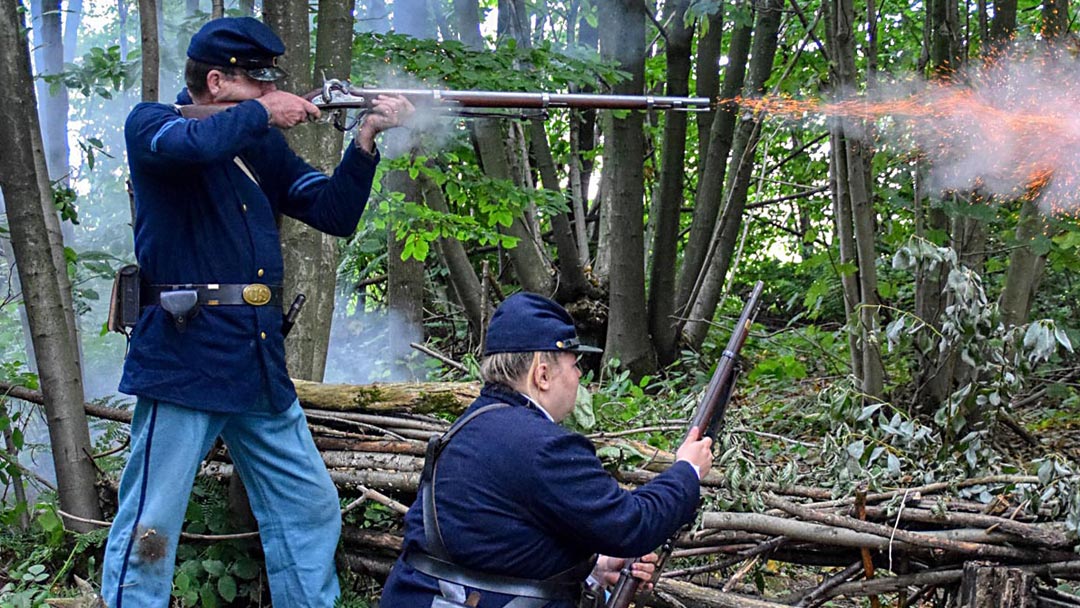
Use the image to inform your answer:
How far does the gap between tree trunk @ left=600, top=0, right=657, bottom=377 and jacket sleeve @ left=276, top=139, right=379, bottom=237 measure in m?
5.08

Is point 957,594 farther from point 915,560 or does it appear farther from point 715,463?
point 715,463

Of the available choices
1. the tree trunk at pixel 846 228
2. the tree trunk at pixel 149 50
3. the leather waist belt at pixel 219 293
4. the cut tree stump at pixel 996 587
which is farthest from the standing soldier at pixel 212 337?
the tree trunk at pixel 846 228

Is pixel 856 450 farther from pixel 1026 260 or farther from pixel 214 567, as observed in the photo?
pixel 214 567

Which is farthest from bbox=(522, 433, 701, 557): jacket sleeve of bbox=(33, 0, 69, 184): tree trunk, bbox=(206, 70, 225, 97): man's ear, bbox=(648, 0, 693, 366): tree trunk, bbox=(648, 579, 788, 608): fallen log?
bbox=(33, 0, 69, 184): tree trunk

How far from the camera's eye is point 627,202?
9453mm

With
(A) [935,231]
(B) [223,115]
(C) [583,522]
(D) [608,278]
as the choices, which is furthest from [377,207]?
(C) [583,522]

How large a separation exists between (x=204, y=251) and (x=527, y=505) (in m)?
1.81

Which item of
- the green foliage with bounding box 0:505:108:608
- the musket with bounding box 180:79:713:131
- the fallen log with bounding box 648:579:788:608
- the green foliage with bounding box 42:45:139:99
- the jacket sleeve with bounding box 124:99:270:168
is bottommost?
the green foliage with bounding box 0:505:108:608

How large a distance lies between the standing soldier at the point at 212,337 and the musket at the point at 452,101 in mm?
183

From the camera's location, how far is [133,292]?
3.90 m

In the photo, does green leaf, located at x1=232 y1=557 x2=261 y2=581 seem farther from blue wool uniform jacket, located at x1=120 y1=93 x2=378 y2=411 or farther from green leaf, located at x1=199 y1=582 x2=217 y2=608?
blue wool uniform jacket, located at x1=120 y1=93 x2=378 y2=411

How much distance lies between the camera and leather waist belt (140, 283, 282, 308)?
3.86 m

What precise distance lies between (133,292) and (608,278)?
7028 millimetres

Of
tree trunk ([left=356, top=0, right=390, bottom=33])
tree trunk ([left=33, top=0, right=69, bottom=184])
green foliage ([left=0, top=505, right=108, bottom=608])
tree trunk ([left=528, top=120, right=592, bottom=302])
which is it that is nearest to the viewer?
green foliage ([left=0, top=505, right=108, bottom=608])
